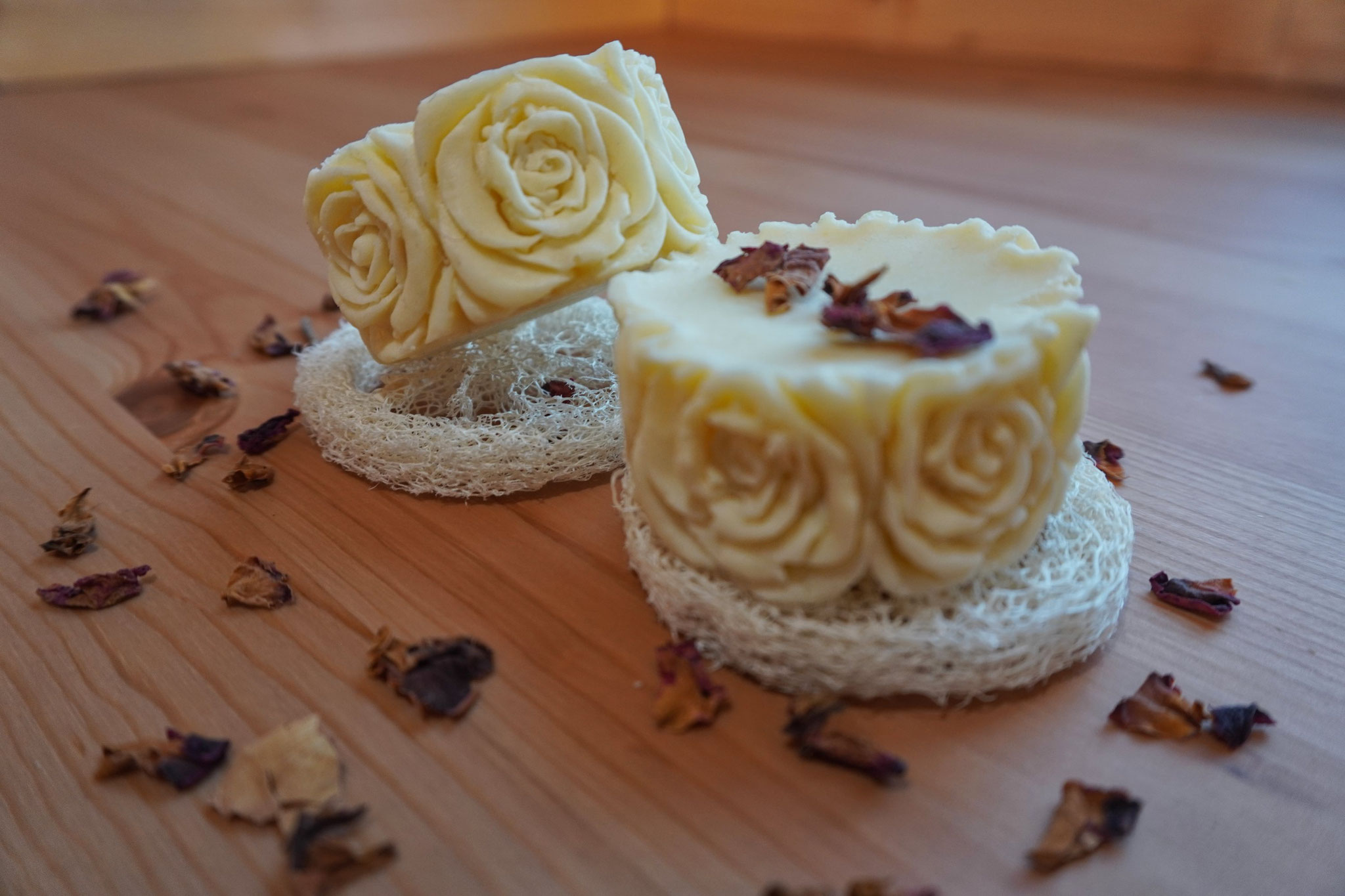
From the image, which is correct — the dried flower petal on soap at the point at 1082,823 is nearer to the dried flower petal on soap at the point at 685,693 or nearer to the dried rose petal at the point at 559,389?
the dried flower petal on soap at the point at 685,693

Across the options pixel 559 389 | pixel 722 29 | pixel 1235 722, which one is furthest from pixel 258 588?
pixel 722 29

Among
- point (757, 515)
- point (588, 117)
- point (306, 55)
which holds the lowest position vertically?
point (306, 55)

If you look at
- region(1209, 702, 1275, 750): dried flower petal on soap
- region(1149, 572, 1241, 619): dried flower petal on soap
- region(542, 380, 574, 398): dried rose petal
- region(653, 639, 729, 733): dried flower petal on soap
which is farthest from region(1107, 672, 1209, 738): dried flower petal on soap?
region(542, 380, 574, 398): dried rose petal

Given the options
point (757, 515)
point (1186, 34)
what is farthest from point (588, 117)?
point (1186, 34)

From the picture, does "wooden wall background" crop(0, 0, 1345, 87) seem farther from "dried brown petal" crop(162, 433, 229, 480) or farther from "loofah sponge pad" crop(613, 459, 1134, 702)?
"dried brown petal" crop(162, 433, 229, 480)

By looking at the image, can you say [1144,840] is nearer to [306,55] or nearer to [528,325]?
[528,325]
